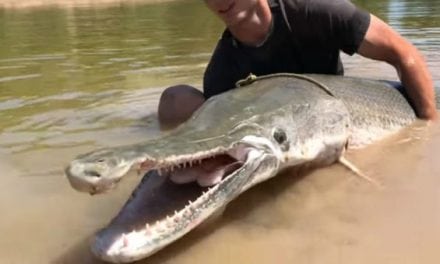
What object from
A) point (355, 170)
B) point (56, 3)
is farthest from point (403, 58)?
point (56, 3)

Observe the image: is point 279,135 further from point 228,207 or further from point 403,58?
point 403,58

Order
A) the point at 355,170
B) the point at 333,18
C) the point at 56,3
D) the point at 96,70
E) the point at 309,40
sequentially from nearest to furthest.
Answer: the point at 355,170
the point at 333,18
the point at 309,40
the point at 96,70
the point at 56,3

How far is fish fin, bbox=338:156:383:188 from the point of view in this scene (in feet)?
8.33

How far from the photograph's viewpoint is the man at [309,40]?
124 inches

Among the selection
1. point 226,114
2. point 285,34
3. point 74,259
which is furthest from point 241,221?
point 285,34

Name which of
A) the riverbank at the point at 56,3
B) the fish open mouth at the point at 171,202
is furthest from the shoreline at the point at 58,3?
the fish open mouth at the point at 171,202

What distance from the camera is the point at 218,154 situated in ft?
6.92

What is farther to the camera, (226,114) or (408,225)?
(226,114)

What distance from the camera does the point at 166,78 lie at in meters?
5.35

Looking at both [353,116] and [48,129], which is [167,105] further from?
[353,116]

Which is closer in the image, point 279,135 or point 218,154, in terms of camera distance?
point 218,154

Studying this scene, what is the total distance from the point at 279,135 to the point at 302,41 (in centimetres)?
101

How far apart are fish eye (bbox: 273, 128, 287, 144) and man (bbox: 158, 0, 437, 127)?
0.91 meters

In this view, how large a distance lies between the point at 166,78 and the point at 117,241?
140 inches
